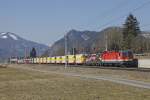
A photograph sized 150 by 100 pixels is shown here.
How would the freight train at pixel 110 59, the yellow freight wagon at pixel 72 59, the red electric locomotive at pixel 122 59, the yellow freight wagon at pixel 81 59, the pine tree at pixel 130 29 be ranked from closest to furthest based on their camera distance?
the red electric locomotive at pixel 122 59 < the freight train at pixel 110 59 < the yellow freight wagon at pixel 81 59 < the yellow freight wagon at pixel 72 59 < the pine tree at pixel 130 29

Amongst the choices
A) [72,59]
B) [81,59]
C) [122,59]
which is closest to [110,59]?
[122,59]

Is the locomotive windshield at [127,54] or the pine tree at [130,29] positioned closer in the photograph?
the locomotive windshield at [127,54]

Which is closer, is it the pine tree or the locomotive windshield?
the locomotive windshield

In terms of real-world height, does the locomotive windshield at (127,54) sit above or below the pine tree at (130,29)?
below

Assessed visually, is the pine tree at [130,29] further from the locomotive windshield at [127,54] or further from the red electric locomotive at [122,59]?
the locomotive windshield at [127,54]

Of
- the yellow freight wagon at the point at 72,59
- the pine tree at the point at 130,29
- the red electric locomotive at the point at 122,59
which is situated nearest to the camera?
the red electric locomotive at the point at 122,59

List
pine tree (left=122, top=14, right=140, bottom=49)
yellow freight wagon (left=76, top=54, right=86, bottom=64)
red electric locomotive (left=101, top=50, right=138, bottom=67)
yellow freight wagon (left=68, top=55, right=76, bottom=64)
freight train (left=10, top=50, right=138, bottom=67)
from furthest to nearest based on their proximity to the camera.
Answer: pine tree (left=122, top=14, right=140, bottom=49) → yellow freight wagon (left=68, top=55, right=76, bottom=64) → yellow freight wagon (left=76, top=54, right=86, bottom=64) → freight train (left=10, top=50, right=138, bottom=67) → red electric locomotive (left=101, top=50, right=138, bottom=67)

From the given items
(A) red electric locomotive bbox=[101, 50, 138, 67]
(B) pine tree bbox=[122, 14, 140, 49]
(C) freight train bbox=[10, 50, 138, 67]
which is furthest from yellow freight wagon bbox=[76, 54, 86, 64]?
(B) pine tree bbox=[122, 14, 140, 49]

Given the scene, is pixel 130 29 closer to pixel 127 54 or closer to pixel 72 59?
pixel 72 59

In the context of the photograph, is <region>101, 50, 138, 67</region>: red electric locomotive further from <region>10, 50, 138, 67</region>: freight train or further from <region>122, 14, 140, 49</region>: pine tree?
<region>122, 14, 140, 49</region>: pine tree

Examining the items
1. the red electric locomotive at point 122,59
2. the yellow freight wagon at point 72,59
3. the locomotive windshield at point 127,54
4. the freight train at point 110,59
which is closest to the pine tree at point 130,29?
the yellow freight wagon at point 72,59

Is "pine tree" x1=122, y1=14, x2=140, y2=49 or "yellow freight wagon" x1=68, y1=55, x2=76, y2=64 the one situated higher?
"pine tree" x1=122, y1=14, x2=140, y2=49

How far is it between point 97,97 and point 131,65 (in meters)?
56.0

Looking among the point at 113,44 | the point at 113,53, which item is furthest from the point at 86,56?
the point at 113,44
